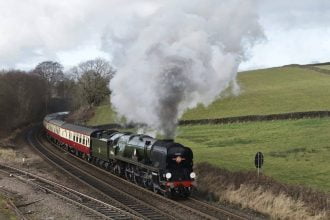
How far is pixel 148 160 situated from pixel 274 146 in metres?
13.7

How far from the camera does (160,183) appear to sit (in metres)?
21.3

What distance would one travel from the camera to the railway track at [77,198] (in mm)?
17172

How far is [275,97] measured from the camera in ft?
191

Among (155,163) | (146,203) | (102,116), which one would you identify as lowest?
(146,203)

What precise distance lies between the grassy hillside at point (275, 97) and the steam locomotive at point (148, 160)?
22259 millimetres

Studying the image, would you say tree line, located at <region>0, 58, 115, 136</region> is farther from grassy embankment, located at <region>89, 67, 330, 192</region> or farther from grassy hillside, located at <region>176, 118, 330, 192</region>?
grassy hillside, located at <region>176, 118, 330, 192</region>

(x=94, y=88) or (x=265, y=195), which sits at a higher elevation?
(x=94, y=88)

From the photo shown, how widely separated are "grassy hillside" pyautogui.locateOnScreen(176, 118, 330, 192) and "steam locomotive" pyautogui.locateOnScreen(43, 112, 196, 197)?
5.29 m

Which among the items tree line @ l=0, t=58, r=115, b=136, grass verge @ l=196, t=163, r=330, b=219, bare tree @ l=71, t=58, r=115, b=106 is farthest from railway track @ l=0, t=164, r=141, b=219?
bare tree @ l=71, t=58, r=115, b=106

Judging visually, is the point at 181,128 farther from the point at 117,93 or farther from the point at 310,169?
the point at 310,169

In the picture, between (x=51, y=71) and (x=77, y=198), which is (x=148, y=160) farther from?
(x=51, y=71)

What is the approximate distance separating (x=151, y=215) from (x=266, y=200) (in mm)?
4605

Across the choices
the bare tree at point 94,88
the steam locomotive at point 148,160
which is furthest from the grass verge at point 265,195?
the bare tree at point 94,88

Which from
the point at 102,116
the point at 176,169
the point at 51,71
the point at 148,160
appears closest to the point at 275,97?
the point at 102,116
